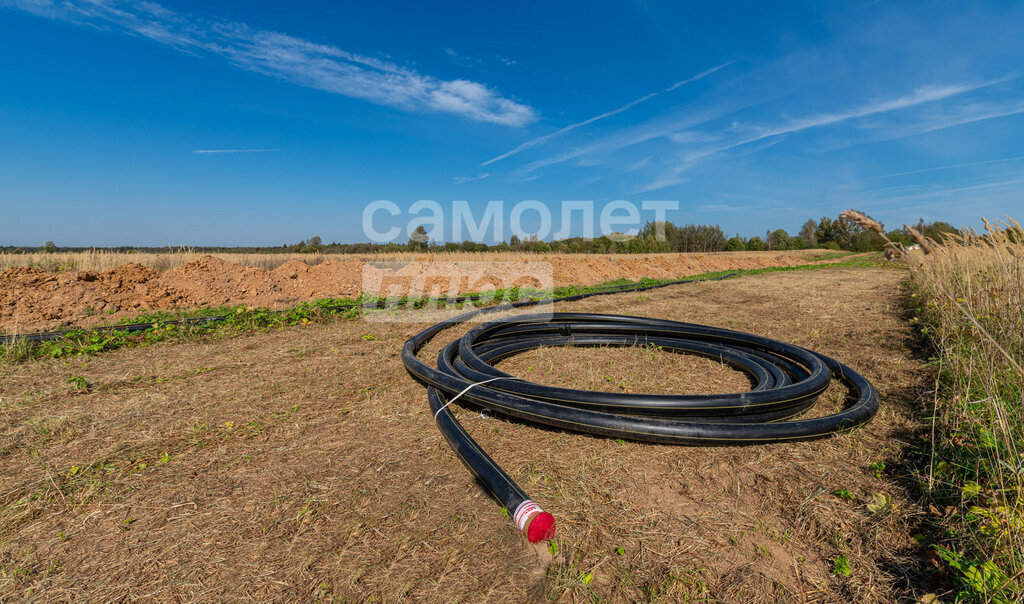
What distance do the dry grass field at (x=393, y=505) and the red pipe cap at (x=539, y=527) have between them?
2.8 inches

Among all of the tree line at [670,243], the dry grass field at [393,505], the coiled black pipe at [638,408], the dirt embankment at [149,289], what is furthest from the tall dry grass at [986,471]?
the tree line at [670,243]

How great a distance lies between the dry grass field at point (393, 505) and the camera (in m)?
1.60

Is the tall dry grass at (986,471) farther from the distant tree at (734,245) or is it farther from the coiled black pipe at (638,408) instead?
the distant tree at (734,245)

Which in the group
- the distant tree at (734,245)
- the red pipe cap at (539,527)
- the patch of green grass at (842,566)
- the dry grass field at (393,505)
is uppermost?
the distant tree at (734,245)

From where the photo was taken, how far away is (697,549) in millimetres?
1764

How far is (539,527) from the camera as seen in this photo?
1738mm

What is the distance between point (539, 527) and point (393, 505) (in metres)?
0.77

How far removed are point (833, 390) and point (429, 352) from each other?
4089 millimetres

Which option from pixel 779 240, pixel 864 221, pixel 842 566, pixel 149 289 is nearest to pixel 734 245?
pixel 779 240

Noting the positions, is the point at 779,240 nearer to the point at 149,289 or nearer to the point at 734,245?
the point at 734,245

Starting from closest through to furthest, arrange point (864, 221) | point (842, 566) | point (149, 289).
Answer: point (842, 566), point (864, 221), point (149, 289)

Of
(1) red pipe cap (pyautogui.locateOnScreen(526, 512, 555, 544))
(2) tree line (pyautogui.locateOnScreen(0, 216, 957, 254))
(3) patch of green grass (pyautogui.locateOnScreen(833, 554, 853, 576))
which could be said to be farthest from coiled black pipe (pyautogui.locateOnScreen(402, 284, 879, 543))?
(2) tree line (pyautogui.locateOnScreen(0, 216, 957, 254))

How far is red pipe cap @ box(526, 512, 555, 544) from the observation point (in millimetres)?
1728

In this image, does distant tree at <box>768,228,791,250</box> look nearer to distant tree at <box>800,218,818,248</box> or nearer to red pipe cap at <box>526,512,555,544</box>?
distant tree at <box>800,218,818,248</box>
